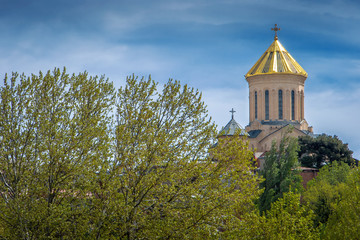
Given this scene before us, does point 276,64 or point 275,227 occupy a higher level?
point 276,64

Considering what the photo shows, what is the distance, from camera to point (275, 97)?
7788 cm

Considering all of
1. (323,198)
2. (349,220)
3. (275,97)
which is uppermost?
(275,97)

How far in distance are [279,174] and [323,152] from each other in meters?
17.0

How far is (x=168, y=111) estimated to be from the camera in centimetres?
2081

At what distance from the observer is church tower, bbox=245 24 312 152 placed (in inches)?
3046

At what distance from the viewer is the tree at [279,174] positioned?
4266 centimetres

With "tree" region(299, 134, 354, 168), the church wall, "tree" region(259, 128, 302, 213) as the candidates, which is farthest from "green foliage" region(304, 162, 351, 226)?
the church wall

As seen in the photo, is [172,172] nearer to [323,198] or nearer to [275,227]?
[275,227]

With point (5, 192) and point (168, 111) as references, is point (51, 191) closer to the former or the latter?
point (5, 192)

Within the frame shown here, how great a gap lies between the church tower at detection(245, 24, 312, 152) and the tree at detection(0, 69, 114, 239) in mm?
57517

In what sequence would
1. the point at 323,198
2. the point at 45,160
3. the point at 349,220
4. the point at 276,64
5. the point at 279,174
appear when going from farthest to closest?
the point at 276,64, the point at 279,174, the point at 323,198, the point at 349,220, the point at 45,160

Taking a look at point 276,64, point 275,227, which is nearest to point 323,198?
point 275,227

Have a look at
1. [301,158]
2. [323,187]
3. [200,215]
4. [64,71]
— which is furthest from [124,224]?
[301,158]

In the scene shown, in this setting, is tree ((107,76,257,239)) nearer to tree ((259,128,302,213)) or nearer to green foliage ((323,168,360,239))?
green foliage ((323,168,360,239))
